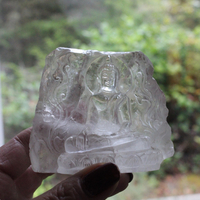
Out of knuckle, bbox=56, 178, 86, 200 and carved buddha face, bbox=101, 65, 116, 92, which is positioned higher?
carved buddha face, bbox=101, 65, 116, 92

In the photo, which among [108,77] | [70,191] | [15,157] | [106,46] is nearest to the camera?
[70,191]

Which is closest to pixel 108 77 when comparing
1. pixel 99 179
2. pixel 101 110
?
pixel 101 110

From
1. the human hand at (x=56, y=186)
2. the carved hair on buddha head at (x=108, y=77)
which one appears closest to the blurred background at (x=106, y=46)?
the human hand at (x=56, y=186)

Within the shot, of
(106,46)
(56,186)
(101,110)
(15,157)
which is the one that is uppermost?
(101,110)

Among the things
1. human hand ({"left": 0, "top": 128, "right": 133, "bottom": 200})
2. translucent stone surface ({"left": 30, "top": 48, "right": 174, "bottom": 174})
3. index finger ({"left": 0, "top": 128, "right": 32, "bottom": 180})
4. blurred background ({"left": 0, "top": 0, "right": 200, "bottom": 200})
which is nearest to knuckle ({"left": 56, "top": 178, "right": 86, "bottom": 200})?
human hand ({"left": 0, "top": 128, "right": 133, "bottom": 200})

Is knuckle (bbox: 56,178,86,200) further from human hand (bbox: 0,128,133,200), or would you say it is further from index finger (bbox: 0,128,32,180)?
index finger (bbox: 0,128,32,180)

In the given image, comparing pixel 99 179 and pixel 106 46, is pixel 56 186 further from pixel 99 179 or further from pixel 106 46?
pixel 106 46
